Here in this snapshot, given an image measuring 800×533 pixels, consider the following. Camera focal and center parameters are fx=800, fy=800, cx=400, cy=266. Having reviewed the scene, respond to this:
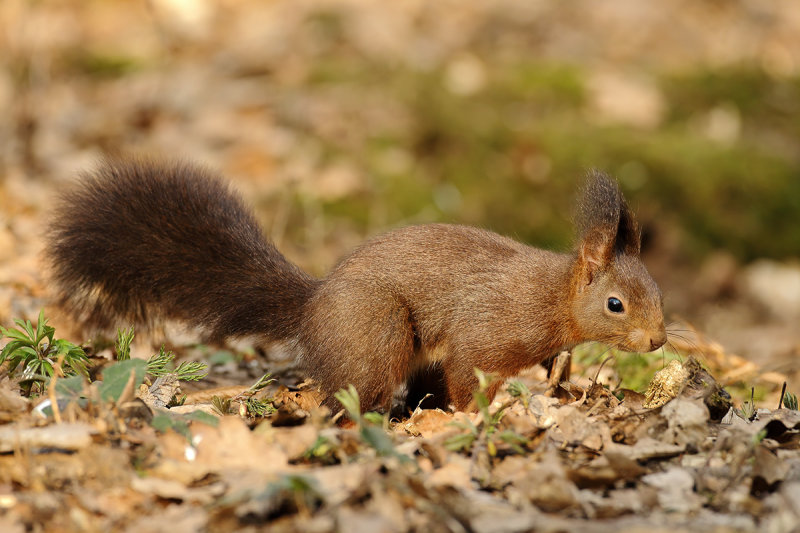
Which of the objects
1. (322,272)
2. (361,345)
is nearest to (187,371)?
(361,345)

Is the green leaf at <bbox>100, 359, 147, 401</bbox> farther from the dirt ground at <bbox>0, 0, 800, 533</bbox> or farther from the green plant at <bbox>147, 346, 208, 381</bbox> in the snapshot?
the green plant at <bbox>147, 346, 208, 381</bbox>

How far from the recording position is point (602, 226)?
Answer: 10.3 feet

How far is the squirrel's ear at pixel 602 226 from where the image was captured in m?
3.10

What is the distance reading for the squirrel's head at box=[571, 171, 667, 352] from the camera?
311 centimetres

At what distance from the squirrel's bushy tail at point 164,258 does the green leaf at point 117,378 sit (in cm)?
76

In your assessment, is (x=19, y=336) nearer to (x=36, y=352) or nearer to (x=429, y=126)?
(x=36, y=352)

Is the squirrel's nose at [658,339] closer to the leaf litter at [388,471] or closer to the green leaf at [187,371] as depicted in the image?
the leaf litter at [388,471]

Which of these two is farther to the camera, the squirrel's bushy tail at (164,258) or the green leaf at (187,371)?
the squirrel's bushy tail at (164,258)

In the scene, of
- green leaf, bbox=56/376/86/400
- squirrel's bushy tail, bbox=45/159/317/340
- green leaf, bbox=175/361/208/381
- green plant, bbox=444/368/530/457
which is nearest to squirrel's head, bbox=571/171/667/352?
green plant, bbox=444/368/530/457

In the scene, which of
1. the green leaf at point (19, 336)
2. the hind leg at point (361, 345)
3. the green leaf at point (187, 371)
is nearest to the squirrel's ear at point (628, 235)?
the hind leg at point (361, 345)

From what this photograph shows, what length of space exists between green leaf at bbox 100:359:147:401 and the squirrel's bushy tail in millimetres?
761

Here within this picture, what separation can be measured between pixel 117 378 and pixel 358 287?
0.99m

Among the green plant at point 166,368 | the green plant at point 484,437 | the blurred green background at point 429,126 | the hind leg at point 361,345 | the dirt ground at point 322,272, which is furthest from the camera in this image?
the blurred green background at point 429,126

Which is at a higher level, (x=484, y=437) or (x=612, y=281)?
(x=612, y=281)
